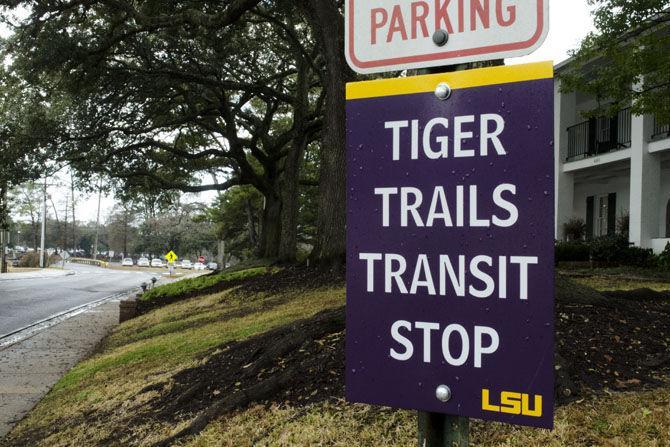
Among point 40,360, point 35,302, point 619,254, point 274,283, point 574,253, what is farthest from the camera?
point 35,302

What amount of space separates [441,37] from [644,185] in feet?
56.6

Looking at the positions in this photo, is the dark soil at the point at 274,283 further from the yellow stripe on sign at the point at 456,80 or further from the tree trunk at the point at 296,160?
the yellow stripe on sign at the point at 456,80

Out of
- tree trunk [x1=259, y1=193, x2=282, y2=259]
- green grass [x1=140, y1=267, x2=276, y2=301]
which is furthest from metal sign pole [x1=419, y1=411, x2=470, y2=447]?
tree trunk [x1=259, y1=193, x2=282, y2=259]

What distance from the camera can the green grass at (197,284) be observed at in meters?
16.3

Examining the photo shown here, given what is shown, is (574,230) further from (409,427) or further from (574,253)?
(409,427)

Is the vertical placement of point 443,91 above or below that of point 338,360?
above

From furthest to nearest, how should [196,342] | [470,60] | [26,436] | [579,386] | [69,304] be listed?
[69,304], [196,342], [26,436], [579,386], [470,60]

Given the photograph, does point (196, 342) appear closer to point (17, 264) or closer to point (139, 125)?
point (139, 125)

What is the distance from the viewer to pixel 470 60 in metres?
1.78

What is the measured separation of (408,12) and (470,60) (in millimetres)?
245

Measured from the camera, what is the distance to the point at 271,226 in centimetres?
2555

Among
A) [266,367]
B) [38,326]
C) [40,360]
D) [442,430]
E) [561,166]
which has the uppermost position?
[561,166]


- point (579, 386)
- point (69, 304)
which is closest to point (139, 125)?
point (69, 304)

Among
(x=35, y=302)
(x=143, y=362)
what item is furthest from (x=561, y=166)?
(x=35, y=302)
